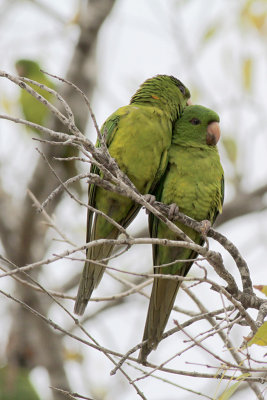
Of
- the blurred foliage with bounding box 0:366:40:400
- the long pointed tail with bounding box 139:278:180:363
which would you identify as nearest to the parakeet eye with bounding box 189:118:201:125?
the long pointed tail with bounding box 139:278:180:363

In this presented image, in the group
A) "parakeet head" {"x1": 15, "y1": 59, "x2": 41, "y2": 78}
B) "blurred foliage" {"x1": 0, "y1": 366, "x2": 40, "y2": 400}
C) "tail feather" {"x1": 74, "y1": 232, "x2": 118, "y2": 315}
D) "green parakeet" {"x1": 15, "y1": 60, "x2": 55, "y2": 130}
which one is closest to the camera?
"tail feather" {"x1": 74, "y1": 232, "x2": 118, "y2": 315}

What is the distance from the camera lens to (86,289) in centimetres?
330

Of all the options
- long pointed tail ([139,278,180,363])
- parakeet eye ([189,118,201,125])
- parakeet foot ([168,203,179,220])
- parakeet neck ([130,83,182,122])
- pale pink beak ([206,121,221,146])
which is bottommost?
long pointed tail ([139,278,180,363])

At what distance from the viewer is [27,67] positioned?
232 inches

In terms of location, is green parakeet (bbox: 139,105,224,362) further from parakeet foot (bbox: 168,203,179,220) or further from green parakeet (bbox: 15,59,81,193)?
green parakeet (bbox: 15,59,81,193)

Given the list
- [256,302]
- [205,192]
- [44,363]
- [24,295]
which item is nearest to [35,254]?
[24,295]

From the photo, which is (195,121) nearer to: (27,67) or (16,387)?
(27,67)

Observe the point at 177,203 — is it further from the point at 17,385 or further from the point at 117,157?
the point at 17,385

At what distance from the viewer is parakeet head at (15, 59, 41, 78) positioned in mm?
5845

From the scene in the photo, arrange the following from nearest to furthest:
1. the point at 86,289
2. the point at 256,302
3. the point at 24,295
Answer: the point at 256,302 → the point at 86,289 → the point at 24,295

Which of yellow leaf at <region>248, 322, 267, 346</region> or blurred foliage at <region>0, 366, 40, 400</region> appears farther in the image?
blurred foliage at <region>0, 366, 40, 400</region>

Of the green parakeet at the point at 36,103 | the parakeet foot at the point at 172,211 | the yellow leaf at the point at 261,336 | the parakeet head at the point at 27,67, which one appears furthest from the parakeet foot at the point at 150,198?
the parakeet head at the point at 27,67

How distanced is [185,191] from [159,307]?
2.20 feet

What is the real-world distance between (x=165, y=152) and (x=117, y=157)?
0.29 meters
